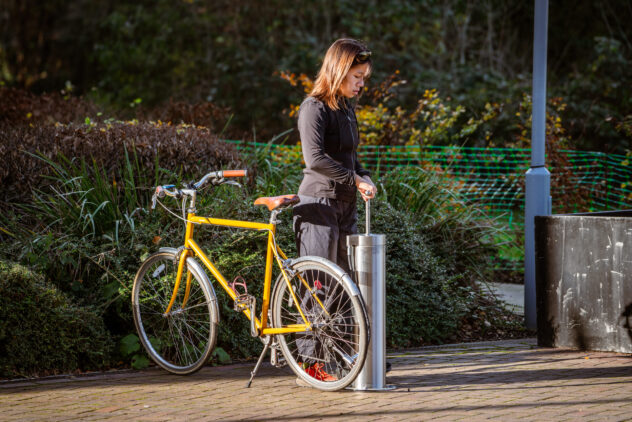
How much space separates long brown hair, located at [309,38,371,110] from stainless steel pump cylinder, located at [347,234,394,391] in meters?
0.83

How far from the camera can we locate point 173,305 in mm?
5645

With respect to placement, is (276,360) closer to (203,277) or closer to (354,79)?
(203,277)

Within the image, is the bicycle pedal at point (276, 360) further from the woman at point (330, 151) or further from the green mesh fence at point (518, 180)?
the green mesh fence at point (518, 180)

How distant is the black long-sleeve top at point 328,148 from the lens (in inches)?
194

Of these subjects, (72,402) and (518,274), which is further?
(518,274)

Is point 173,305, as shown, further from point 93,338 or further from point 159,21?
point 159,21

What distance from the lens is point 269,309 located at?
16.9ft

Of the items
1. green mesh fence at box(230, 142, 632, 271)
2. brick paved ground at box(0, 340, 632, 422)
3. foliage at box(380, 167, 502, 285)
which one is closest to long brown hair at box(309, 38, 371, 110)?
brick paved ground at box(0, 340, 632, 422)

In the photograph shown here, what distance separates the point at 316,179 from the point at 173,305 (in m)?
1.37

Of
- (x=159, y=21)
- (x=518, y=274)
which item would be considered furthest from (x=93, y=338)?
(x=159, y=21)

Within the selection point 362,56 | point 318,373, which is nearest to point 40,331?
point 318,373

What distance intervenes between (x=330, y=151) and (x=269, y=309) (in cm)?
102

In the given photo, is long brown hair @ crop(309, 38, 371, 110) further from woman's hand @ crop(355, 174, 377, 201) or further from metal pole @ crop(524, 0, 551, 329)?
metal pole @ crop(524, 0, 551, 329)

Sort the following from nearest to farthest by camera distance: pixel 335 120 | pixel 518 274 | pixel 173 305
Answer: pixel 335 120, pixel 173 305, pixel 518 274
